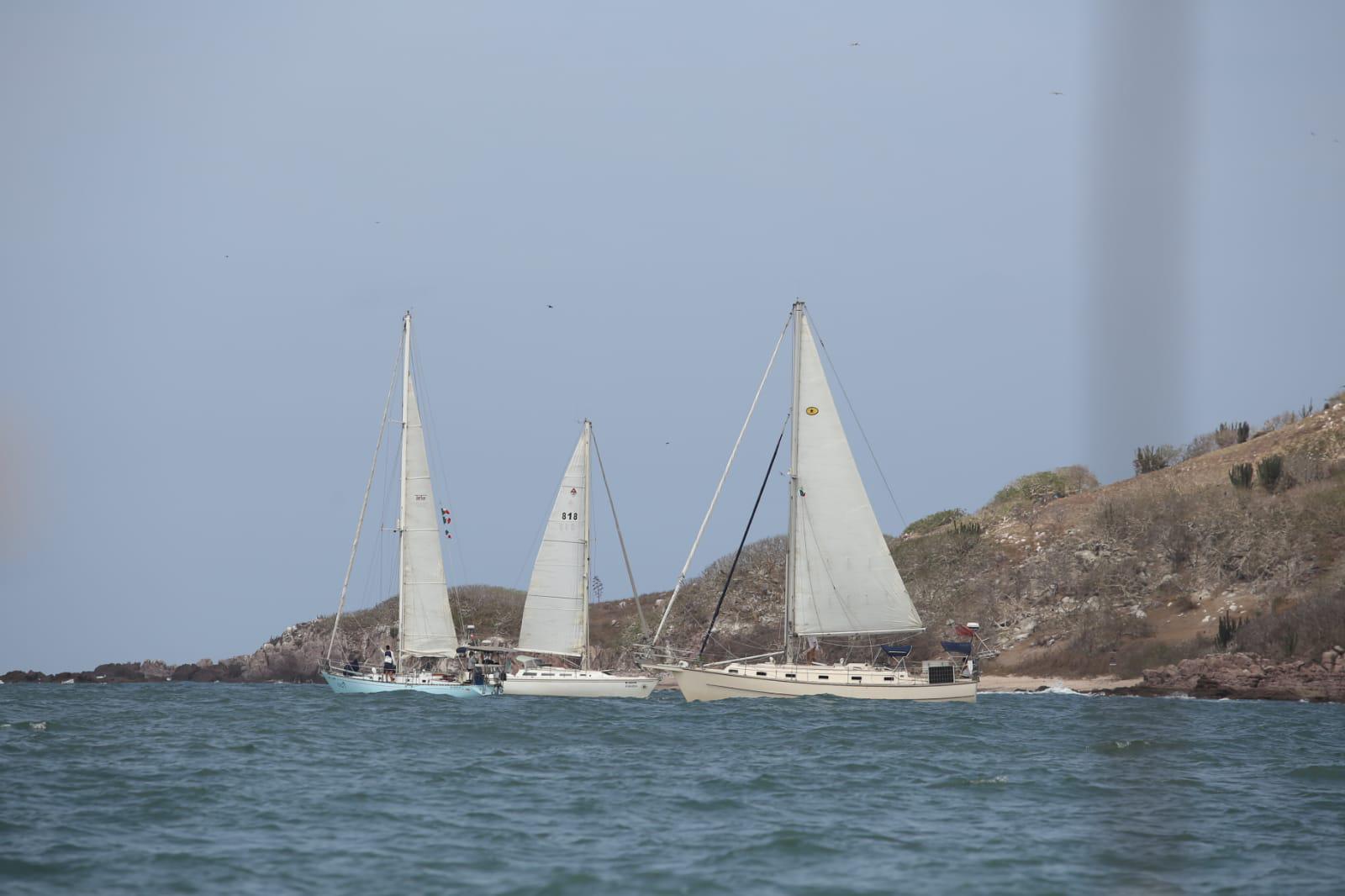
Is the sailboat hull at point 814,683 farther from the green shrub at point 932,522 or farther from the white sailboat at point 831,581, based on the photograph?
the green shrub at point 932,522

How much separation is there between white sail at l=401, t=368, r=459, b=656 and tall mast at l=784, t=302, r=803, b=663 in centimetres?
1531

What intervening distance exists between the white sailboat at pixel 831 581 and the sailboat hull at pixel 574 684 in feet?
14.4

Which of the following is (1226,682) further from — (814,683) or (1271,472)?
(1271,472)

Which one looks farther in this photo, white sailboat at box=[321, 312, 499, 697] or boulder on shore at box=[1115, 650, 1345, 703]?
white sailboat at box=[321, 312, 499, 697]

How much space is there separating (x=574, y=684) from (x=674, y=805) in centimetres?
2741

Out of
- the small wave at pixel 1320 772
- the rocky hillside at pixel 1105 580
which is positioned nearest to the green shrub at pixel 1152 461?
the rocky hillside at pixel 1105 580

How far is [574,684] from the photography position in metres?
49.9

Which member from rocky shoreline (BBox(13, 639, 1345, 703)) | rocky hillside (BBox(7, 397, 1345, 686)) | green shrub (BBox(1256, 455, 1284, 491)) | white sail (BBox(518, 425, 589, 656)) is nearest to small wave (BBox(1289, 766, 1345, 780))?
rocky shoreline (BBox(13, 639, 1345, 703))

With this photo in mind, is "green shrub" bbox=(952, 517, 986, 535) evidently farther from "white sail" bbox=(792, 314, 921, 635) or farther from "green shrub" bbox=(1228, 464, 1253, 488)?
"white sail" bbox=(792, 314, 921, 635)

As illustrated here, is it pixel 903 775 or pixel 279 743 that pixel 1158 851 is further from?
pixel 279 743

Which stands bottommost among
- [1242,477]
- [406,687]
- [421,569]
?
[406,687]

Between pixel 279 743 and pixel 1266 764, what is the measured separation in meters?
22.8

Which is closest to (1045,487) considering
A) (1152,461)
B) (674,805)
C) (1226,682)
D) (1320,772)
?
(1152,461)

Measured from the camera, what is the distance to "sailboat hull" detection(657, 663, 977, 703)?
43.9 m
